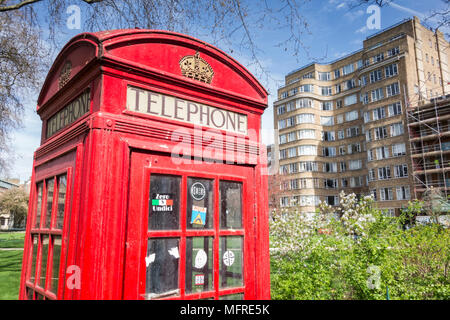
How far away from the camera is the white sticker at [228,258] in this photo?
256 cm

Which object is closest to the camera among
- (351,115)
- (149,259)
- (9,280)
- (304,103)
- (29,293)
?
(149,259)

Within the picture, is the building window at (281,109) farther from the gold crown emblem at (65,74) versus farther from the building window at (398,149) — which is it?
the gold crown emblem at (65,74)

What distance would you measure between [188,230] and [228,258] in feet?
1.48

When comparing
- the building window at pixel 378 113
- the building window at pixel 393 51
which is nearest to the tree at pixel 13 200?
the building window at pixel 378 113

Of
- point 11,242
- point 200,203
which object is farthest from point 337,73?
point 200,203

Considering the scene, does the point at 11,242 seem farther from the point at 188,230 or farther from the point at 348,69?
the point at 348,69

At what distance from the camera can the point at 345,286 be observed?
23.3ft

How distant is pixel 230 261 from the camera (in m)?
2.59

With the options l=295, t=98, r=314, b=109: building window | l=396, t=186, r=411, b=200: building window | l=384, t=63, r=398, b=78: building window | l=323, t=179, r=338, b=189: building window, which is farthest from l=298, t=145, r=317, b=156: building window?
l=384, t=63, r=398, b=78: building window

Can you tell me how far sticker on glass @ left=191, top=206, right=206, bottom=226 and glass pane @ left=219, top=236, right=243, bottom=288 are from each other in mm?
231

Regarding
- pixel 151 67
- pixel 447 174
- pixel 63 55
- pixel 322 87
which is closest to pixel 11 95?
pixel 63 55

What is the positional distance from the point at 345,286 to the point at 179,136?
6.25 m

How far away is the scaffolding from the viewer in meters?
32.5
